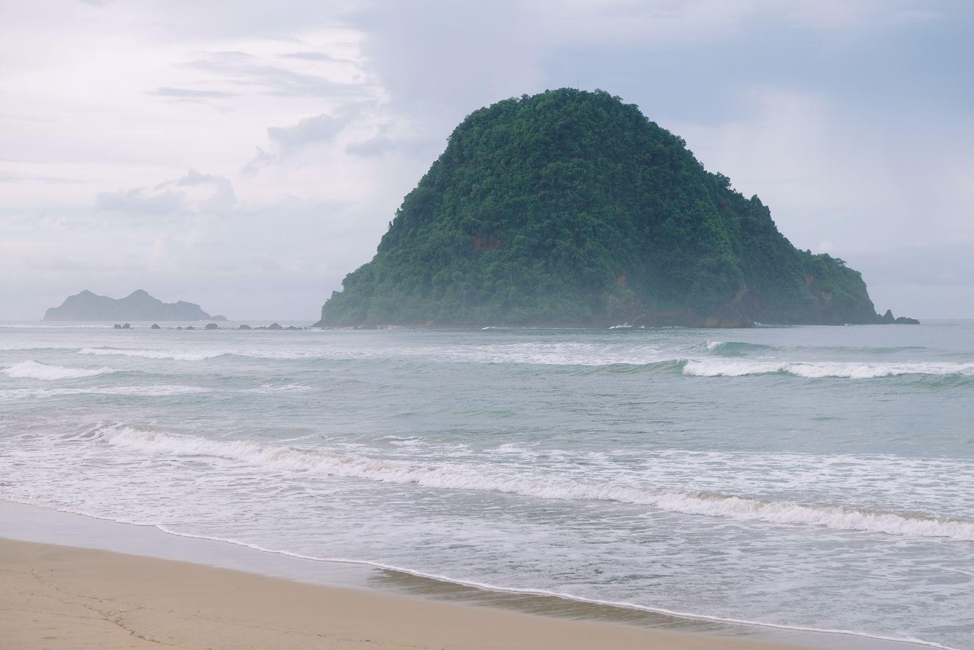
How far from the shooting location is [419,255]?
8625 centimetres

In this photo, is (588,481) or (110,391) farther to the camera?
(110,391)

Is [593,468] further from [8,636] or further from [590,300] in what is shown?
[590,300]

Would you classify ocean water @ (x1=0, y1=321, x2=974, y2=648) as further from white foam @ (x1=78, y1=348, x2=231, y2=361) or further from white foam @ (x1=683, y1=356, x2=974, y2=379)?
white foam @ (x1=78, y1=348, x2=231, y2=361)

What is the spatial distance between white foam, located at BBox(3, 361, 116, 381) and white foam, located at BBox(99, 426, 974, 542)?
15.6 m

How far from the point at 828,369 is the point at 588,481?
1634 centimetres

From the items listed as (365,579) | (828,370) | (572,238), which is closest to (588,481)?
(365,579)

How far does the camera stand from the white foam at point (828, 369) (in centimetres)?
2272

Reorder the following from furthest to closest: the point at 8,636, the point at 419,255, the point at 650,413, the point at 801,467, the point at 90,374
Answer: the point at 419,255 → the point at 90,374 → the point at 650,413 → the point at 801,467 → the point at 8,636

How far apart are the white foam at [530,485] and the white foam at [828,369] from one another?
1544cm

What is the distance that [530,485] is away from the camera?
977cm

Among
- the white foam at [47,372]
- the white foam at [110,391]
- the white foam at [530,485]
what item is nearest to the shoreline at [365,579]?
the white foam at [530,485]

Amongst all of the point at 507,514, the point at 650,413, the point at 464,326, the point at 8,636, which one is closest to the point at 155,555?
the point at 8,636

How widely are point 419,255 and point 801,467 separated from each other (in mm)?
77069

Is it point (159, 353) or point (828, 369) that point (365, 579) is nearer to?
point (828, 369)
